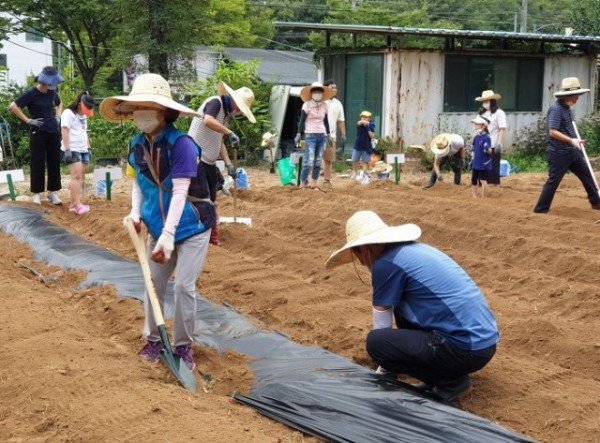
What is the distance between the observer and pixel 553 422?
4.39m

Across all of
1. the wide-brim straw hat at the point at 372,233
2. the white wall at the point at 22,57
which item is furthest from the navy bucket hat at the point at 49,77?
the white wall at the point at 22,57

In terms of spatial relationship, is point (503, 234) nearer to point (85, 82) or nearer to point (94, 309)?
point (94, 309)

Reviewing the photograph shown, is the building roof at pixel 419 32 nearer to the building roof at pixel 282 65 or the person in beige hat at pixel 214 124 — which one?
the person in beige hat at pixel 214 124

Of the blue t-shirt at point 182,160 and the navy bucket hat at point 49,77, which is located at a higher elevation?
the navy bucket hat at point 49,77

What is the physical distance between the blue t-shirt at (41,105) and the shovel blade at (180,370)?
20.7 feet

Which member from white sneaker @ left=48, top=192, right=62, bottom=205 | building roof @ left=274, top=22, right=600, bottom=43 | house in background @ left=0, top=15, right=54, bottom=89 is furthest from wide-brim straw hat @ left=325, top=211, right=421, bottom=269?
house in background @ left=0, top=15, right=54, bottom=89

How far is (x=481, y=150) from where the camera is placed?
11344 millimetres

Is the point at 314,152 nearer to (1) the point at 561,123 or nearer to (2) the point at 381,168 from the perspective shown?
(2) the point at 381,168

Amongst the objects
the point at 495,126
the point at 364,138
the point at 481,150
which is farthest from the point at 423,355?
the point at 364,138

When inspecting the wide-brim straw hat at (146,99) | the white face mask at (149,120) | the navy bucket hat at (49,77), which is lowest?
the white face mask at (149,120)

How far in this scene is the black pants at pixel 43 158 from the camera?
1052 centimetres

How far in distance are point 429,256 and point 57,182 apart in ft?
24.5

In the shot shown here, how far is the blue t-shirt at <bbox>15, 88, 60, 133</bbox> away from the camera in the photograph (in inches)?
405

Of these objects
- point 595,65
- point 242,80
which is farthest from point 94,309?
point 595,65
